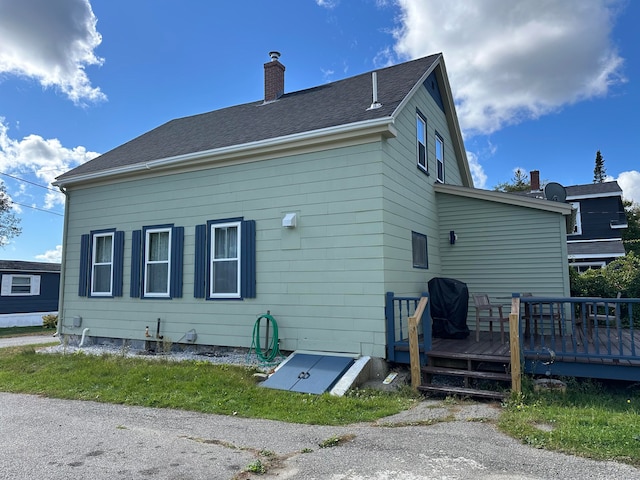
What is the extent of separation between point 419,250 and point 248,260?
11.2 ft

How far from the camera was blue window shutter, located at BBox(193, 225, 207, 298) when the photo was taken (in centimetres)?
848

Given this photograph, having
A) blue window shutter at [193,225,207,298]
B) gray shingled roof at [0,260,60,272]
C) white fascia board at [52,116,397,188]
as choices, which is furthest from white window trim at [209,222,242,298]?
gray shingled roof at [0,260,60,272]

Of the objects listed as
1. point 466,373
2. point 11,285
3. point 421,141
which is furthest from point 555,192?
point 11,285

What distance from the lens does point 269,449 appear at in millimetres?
3963

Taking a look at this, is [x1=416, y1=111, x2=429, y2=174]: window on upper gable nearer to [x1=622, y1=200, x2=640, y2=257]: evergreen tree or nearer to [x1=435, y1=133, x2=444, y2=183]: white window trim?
[x1=435, y1=133, x2=444, y2=183]: white window trim

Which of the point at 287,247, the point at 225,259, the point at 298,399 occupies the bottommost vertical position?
the point at 298,399

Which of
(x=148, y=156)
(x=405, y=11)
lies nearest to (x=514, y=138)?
(x=405, y=11)

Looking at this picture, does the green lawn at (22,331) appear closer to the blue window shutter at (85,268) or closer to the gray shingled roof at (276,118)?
the blue window shutter at (85,268)

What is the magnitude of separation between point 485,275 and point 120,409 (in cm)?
760

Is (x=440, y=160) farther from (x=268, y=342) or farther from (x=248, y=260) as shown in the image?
(x=268, y=342)

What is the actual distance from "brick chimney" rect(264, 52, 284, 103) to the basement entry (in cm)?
741

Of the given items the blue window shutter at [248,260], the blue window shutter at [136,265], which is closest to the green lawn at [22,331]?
the blue window shutter at [136,265]

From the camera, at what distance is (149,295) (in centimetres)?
916

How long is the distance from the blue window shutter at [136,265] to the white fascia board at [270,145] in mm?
1508
